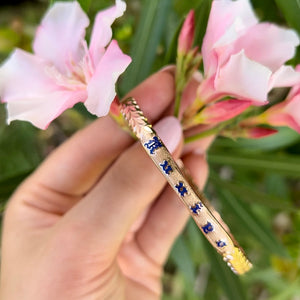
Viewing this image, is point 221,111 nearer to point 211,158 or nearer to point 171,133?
point 171,133

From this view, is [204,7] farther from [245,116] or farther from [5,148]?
[5,148]

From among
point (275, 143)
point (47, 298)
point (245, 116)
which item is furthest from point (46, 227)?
point (275, 143)

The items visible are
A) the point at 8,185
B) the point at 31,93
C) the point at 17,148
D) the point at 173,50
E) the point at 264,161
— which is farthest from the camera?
the point at 17,148

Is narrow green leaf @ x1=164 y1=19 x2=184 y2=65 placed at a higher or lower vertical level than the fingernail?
higher

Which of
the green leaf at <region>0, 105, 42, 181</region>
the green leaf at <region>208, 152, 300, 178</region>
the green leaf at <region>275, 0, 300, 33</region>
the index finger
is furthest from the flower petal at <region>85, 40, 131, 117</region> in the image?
the green leaf at <region>0, 105, 42, 181</region>

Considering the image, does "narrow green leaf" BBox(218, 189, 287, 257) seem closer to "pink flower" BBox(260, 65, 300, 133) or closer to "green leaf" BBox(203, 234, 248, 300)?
"green leaf" BBox(203, 234, 248, 300)

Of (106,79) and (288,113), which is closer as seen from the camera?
(106,79)

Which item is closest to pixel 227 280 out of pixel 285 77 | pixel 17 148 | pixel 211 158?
pixel 211 158

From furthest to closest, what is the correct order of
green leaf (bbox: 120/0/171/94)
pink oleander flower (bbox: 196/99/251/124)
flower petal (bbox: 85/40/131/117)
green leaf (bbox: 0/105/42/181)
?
1. green leaf (bbox: 0/105/42/181)
2. green leaf (bbox: 120/0/171/94)
3. pink oleander flower (bbox: 196/99/251/124)
4. flower petal (bbox: 85/40/131/117)
